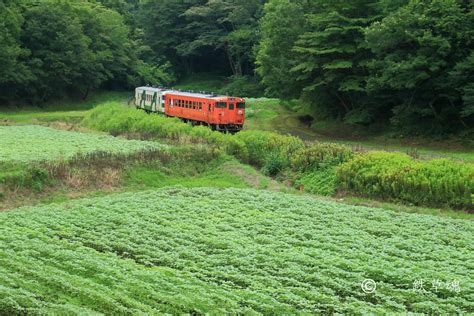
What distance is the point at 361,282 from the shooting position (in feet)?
37.1

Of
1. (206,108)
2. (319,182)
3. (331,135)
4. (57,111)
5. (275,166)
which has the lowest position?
(57,111)

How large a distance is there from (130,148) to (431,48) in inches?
657

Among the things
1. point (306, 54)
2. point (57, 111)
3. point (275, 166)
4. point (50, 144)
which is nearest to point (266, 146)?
point (275, 166)

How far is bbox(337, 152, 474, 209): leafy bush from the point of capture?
1958cm

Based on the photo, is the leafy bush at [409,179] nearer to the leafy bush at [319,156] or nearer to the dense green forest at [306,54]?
the leafy bush at [319,156]

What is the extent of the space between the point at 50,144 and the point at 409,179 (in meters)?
16.3

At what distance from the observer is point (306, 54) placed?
39500 millimetres

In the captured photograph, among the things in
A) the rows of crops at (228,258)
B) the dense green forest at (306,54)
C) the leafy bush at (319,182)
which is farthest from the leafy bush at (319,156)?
the dense green forest at (306,54)

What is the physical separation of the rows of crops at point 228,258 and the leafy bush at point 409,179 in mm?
2600

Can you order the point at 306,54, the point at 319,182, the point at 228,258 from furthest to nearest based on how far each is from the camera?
1. the point at 306,54
2. the point at 319,182
3. the point at 228,258

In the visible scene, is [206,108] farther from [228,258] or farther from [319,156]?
[228,258]

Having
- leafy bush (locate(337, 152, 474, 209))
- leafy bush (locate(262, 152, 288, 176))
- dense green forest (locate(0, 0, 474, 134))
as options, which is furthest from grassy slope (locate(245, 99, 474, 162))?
leafy bush (locate(337, 152, 474, 209))

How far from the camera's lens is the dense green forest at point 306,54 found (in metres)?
31.2

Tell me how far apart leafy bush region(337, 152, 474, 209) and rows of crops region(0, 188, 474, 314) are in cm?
260
